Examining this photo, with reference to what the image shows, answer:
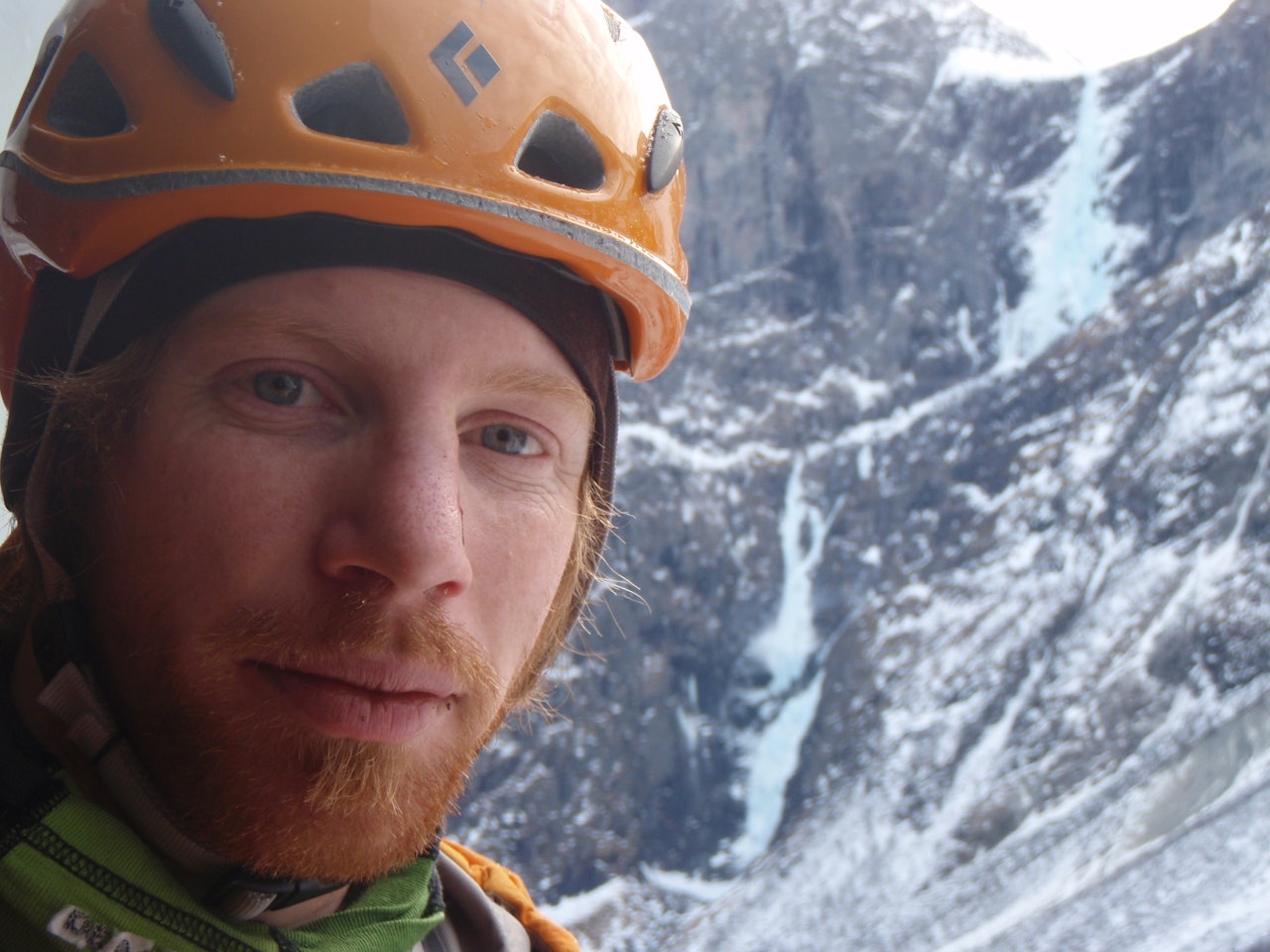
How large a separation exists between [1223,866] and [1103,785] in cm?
628

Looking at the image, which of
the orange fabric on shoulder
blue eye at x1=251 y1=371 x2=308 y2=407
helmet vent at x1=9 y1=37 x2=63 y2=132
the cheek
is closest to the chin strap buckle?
the cheek

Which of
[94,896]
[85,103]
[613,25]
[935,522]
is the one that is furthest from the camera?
[935,522]

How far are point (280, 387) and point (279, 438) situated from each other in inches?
2.2

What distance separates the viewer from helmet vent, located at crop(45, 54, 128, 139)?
1.24 metres

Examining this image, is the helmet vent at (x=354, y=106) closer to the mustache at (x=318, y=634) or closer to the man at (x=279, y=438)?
the man at (x=279, y=438)

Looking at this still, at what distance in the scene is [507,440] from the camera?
1179 millimetres

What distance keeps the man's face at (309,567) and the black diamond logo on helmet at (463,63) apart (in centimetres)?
24

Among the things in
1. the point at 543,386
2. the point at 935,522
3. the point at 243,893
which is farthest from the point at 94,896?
the point at 935,522

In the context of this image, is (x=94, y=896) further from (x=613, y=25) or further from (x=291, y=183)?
(x=613, y=25)

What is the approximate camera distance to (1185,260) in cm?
3672

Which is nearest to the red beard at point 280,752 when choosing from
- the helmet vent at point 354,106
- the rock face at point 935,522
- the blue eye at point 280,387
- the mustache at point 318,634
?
the mustache at point 318,634

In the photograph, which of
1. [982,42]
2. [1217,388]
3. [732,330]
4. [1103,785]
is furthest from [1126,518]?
[982,42]

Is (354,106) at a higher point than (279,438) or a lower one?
higher

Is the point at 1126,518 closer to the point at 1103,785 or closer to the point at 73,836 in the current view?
the point at 1103,785
